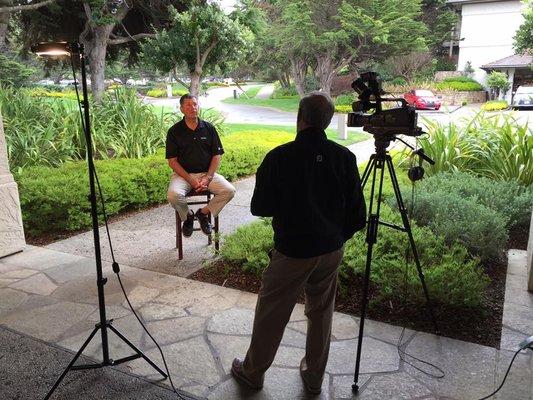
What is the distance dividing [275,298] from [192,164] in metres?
2.54

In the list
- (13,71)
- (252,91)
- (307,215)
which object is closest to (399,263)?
(307,215)

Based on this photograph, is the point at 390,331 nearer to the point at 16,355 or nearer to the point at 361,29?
the point at 16,355

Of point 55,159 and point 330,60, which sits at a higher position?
point 330,60

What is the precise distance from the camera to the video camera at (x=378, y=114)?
2.12 meters

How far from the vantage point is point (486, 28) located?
420 inches

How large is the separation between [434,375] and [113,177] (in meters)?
4.14

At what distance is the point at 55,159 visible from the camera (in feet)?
19.2

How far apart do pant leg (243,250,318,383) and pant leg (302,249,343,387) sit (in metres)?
0.08

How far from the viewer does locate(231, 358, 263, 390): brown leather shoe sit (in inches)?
83.0

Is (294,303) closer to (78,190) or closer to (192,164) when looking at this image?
(192,164)

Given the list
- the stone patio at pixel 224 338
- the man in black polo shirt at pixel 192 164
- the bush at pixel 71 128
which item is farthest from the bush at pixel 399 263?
the bush at pixel 71 128

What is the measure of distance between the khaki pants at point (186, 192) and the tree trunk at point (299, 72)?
4781 mm

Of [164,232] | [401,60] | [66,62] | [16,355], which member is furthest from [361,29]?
[16,355]

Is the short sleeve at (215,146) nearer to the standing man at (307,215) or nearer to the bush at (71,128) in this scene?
the standing man at (307,215)
